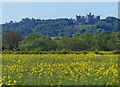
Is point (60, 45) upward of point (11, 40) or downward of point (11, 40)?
downward

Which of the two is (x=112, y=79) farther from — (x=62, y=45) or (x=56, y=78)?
(x=62, y=45)

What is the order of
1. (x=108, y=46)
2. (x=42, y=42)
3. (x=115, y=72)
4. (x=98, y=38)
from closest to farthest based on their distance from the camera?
(x=115, y=72) → (x=42, y=42) → (x=108, y=46) → (x=98, y=38)

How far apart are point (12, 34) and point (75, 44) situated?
18548mm

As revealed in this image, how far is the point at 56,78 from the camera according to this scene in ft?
53.0

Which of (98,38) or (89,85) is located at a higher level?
(89,85)

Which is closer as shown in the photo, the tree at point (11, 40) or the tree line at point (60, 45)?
the tree line at point (60, 45)

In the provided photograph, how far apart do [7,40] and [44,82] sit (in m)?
59.8

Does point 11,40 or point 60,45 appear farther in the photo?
point 60,45

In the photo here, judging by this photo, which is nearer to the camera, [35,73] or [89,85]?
[89,85]

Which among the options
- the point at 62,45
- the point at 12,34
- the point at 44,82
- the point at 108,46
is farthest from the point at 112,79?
the point at 62,45

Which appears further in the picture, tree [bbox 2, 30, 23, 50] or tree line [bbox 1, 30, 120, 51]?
tree [bbox 2, 30, 23, 50]

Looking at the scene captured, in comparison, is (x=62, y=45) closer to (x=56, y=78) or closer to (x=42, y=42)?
(x=42, y=42)

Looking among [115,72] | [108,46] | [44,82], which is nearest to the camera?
[44,82]

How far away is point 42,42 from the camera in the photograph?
6588cm
